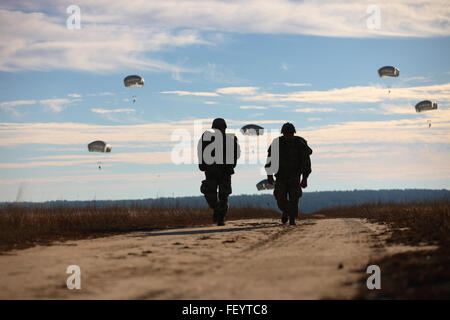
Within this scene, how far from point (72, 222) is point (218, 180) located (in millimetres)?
3742

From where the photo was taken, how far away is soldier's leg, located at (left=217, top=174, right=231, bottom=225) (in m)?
12.8

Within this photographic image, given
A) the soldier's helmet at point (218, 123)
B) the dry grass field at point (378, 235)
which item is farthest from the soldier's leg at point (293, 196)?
the dry grass field at point (378, 235)

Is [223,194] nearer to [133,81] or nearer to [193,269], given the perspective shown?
[193,269]

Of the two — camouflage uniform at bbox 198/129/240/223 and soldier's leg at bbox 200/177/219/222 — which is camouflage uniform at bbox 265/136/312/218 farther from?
soldier's leg at bbox 200/177/219/222

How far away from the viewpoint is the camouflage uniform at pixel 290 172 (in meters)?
13.2

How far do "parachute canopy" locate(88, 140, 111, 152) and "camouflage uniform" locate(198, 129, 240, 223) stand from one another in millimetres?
35603

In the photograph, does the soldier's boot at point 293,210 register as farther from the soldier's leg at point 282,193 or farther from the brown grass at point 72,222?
the brown grass at point 72,222

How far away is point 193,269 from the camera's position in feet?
17.2

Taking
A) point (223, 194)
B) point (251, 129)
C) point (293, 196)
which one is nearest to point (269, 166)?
point (293, 196)

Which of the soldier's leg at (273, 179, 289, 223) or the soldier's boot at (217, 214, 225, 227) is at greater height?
the soldier's leg at (273, 179, 289, 223)

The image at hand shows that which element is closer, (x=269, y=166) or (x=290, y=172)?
(x=290, y=172)

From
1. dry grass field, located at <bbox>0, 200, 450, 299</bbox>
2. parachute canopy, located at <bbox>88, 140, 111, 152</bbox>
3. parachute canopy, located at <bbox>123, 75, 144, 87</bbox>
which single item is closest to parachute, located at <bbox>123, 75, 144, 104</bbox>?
parachute canopy, located at <bbox>123, 75, 144, 87</bbox>

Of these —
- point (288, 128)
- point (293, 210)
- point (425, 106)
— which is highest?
point (425, 106)

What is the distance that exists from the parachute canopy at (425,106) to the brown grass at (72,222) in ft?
108
